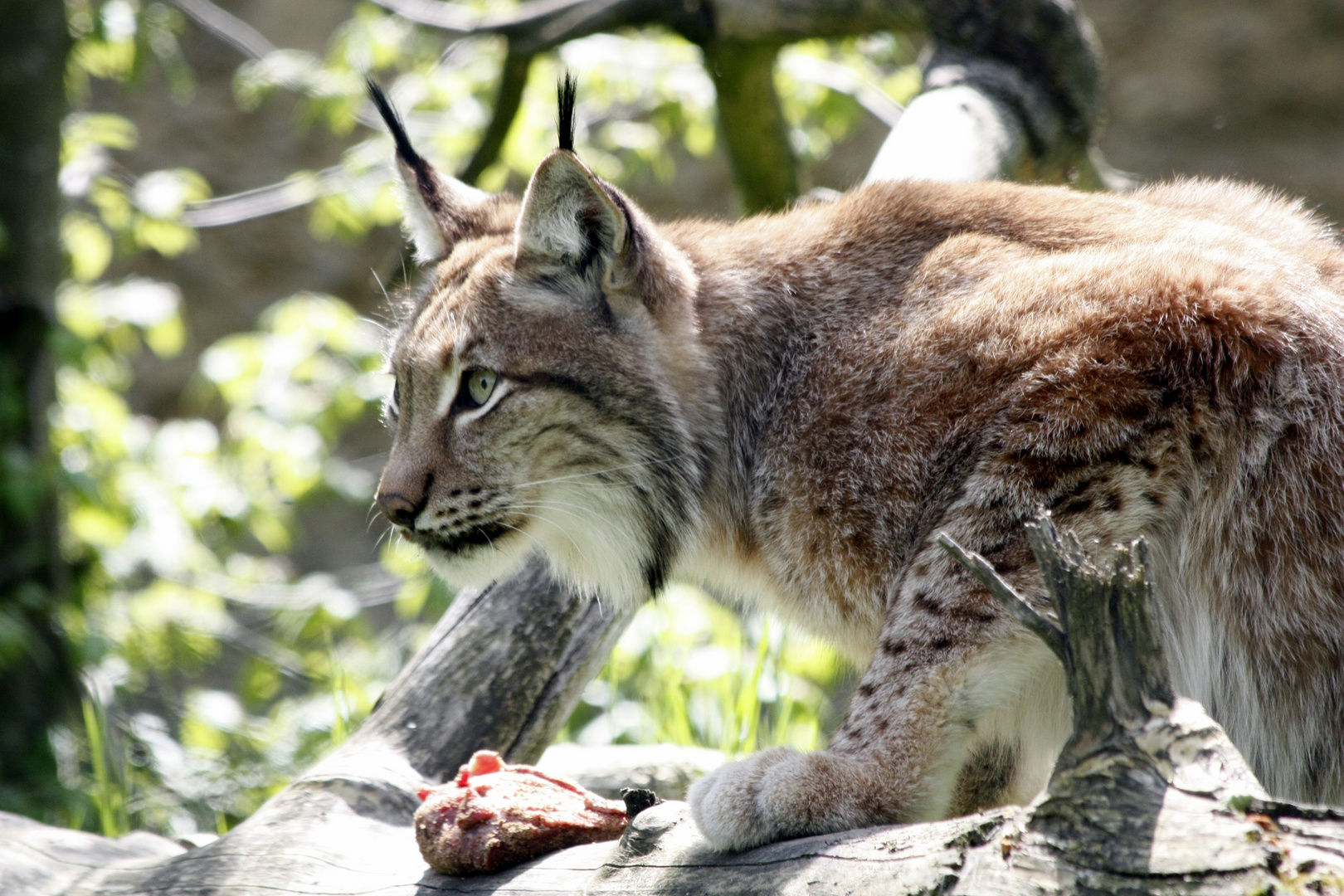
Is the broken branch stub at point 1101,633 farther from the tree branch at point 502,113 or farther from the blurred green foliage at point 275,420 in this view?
the tree branch at point 502,113

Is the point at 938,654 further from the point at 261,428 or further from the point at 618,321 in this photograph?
the point at 261,428

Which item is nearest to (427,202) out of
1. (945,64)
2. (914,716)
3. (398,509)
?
(398,509)

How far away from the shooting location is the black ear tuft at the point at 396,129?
3100 millimetres

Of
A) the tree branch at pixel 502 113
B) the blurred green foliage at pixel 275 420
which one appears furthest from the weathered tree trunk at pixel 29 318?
the tree branch at pixel 502 113

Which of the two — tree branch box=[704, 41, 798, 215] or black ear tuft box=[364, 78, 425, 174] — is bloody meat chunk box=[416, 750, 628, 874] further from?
tree branch box=[704, 41, 798, 215]

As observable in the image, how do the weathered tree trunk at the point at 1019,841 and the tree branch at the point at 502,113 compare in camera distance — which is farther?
the tree branch at the point at 502,113

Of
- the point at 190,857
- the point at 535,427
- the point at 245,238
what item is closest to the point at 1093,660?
the point at 535,427

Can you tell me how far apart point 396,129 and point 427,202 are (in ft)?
0.66

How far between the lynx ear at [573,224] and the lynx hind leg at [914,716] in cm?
97

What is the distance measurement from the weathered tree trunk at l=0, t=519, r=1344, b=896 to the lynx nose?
58 centimetres

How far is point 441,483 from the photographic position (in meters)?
2.67

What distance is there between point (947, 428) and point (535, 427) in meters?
0.91

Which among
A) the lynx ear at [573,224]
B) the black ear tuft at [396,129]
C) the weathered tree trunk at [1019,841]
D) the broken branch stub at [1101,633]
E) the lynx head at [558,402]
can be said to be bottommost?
the weathered tree trunk at [1019,841]

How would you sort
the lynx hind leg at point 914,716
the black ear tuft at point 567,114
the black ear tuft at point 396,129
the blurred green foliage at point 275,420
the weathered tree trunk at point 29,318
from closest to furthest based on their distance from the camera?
the lynx hind leg at point 914,716 < the black ear tuft at point 567,114 < the black ear tuft at point 396,129 < the blurred green foliage at point 275,420 < the weathered tree trunk at point 29,318
